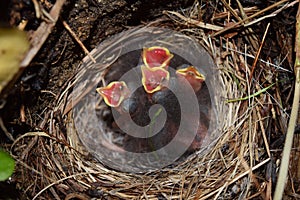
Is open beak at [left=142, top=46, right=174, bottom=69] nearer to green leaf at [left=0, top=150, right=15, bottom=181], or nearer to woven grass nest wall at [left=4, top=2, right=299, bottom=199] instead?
woven grass nest wall at [left=4, top=2, right=299, bottom=199]

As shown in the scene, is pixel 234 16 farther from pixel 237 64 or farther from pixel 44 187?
pixel 44 187

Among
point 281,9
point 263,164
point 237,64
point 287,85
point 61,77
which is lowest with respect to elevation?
point 263,164

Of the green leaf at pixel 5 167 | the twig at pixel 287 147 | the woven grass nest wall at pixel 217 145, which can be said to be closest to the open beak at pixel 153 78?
the woven grass nest wall at pixel 217 145

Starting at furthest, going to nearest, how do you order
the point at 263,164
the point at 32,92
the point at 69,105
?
the point at 69,105 < the point at 263,164 < the point at 32,92

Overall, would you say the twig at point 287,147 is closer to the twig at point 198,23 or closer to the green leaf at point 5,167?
the twig at point 198,23

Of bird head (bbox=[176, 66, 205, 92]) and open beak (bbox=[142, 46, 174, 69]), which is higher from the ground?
open beak (bbox=[142, 46, 174, 69])

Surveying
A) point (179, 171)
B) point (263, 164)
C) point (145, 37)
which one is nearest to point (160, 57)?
point (145, 37)

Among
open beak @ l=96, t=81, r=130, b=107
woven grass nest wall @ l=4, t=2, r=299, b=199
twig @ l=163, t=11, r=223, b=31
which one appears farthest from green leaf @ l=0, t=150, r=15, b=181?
twig @ l=163, t=11, r=223, b=31
